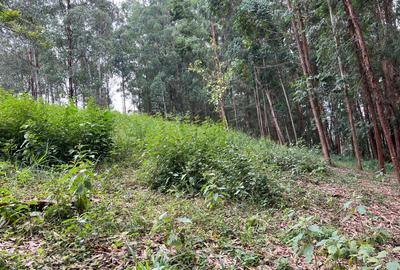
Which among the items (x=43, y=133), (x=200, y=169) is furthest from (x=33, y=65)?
(x=200, y=169)

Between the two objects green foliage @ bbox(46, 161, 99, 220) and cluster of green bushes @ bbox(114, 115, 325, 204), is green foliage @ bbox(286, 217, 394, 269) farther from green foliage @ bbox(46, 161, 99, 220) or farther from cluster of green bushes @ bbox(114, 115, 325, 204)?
green foliage @ bbox(46, 161, 99, 220)

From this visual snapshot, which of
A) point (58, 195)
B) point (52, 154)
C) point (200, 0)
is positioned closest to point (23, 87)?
point (200, 0)

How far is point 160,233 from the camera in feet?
8.55

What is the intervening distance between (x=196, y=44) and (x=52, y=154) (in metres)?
14.2

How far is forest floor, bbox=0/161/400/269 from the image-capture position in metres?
2.14

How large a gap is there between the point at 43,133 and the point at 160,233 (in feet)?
9.71

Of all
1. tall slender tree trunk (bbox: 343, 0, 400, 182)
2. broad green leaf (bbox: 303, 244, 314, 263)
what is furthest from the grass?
tall slender tree trunk (bbox: 343, 0, 400, 182)

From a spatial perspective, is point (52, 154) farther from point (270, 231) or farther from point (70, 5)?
point (70, 5)

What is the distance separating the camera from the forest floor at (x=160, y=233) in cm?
214

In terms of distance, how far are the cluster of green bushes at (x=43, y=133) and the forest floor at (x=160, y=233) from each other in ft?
2.29

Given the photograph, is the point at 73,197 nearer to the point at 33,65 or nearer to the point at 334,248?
the point at 334,248

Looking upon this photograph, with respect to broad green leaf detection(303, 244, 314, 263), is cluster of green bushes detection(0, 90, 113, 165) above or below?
above

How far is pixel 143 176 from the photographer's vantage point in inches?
166

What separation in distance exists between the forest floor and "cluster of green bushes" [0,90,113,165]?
0.70 m
